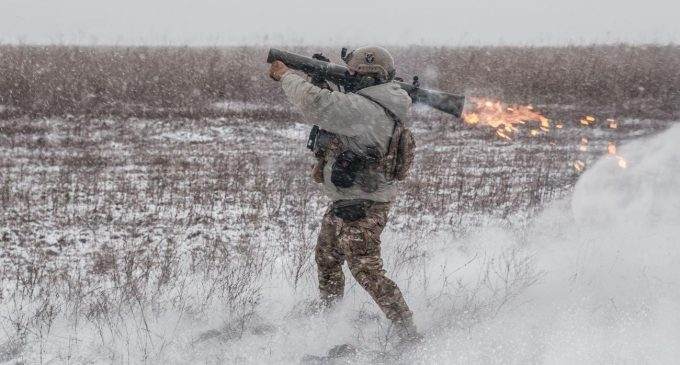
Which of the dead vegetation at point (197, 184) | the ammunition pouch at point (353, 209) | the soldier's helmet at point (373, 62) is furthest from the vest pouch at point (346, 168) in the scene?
the dead vegetation at point (197, 184)

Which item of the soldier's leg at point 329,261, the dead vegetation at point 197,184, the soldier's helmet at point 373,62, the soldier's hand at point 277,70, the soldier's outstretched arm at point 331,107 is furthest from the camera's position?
the dead vegetation at point 197,184

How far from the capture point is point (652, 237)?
→ 5.29 metres

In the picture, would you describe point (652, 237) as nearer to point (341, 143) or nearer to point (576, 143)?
point (341, 143)

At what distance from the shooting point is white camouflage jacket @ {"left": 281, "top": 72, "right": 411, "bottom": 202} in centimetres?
333

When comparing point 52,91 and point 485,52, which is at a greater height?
point 485,52

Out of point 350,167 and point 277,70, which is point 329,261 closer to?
point 350,167

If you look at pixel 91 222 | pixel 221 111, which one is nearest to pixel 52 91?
pixel 221 111

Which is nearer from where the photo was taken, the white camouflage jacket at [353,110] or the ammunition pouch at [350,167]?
Result: the white camouflage jacket at [353,110]

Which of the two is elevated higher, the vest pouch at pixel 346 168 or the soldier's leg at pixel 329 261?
the vest pouch at pixel 346 168

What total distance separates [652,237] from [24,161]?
8082 mm

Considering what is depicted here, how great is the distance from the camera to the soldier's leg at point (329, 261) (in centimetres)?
383

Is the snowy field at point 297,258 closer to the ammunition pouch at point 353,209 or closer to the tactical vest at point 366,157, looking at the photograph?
the ammunition pouch at point 353,209

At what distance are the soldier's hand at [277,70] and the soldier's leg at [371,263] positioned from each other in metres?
0.94

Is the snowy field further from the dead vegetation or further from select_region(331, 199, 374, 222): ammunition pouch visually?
select_region(331, 199, 374, 222): ammunition pouch
